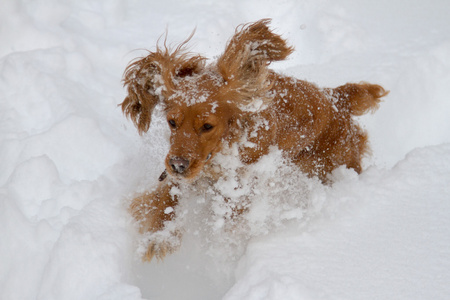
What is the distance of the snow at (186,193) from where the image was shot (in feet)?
7.41

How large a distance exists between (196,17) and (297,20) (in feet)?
3.46

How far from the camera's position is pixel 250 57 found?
248 centimetres

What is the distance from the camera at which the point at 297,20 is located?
482 centimetres

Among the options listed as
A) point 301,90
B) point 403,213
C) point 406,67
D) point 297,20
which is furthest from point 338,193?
point 297,20

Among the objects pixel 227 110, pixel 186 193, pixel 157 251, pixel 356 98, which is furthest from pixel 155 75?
pixel 356 98

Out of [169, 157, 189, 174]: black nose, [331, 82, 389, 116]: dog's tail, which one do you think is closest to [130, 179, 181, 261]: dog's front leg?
[169, 157, 189, 174]: black nose

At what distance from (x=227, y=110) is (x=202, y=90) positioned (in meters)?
0.17

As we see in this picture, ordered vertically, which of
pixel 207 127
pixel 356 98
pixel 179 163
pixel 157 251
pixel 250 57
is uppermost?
pixel 356 98

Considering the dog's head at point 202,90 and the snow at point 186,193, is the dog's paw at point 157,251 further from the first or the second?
the dog's head at point 202,90

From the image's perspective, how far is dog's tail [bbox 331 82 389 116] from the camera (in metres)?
3.24

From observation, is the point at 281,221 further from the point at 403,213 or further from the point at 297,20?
the point at 297,20

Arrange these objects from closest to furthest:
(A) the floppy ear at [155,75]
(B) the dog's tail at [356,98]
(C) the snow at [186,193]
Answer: (C) the snow at [186,193]
(A) the floppy ear at [155,75]
(B) the dog's tail at [356,98]

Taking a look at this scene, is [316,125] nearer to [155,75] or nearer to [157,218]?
[155,75]

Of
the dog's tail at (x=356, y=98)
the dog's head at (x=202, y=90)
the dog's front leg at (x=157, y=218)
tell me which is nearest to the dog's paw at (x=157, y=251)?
the dog's front leg at (x=157, y=218)
